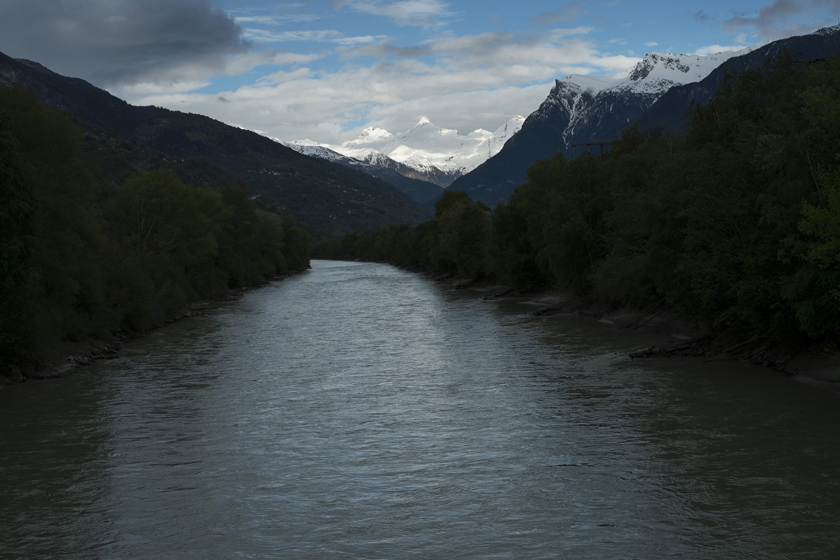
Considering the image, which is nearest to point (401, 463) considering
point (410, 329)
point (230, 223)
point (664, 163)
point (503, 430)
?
point (503, 430)

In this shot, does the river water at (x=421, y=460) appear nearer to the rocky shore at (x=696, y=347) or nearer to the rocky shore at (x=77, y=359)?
the rocky shore at (x=696, y=347)

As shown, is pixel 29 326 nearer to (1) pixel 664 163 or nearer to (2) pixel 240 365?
(2) pixel 240 365

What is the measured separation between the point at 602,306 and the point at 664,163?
748 inches

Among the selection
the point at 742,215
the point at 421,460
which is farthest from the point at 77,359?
the point at 742,215

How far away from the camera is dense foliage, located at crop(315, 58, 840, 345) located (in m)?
29.5

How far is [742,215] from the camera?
3512 centimetres

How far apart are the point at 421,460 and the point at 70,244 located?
28.5 metres

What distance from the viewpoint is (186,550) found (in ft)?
52.0

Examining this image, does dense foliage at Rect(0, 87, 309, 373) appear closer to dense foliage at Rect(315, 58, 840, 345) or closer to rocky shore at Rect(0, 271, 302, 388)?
rocky shore at Rect(0, 271, 302, 388)

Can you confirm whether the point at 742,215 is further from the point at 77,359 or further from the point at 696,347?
the point at 77,359

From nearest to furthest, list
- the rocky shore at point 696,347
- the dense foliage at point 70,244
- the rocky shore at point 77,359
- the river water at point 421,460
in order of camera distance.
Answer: the river water at point 421,460 → the rocky shore at point 696,347 → the dense foliage at point 70,244 → the rocky shore at point 77,359

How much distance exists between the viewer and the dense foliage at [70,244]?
34094 millimetres

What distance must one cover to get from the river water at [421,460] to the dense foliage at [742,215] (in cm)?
346

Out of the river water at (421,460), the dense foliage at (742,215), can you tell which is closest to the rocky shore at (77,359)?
the river water at (421,460)
